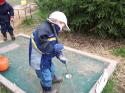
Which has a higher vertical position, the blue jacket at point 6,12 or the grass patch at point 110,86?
the blue jacket at point 6,12

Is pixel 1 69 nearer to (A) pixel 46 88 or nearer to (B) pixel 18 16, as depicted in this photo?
(A) pixel 46 88

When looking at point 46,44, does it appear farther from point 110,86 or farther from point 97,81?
point 110,86

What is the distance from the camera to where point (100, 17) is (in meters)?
5.64

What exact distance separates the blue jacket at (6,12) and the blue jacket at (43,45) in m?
3.03

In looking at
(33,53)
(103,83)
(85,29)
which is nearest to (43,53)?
(33,53)

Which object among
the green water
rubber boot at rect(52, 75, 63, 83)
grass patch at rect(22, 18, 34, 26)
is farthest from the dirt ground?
grass patch at rect(22, 18, 34, 26)


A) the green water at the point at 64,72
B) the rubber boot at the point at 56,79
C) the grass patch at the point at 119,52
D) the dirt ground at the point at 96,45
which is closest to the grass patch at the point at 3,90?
the green water at the point at 64,72

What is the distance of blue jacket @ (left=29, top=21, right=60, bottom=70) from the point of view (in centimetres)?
340

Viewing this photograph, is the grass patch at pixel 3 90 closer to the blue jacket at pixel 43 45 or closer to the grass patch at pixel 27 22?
the blue jacket at pixel 43 45

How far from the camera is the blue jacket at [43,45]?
340 cm

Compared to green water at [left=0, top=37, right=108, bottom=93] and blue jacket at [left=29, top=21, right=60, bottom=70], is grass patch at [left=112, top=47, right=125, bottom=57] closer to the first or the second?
green water at [left=0, top=37, right=108, bottom=93]

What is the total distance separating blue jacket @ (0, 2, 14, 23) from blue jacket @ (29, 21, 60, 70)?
9.94 ft

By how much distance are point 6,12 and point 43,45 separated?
3.37 metres

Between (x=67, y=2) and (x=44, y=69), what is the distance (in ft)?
8.67
